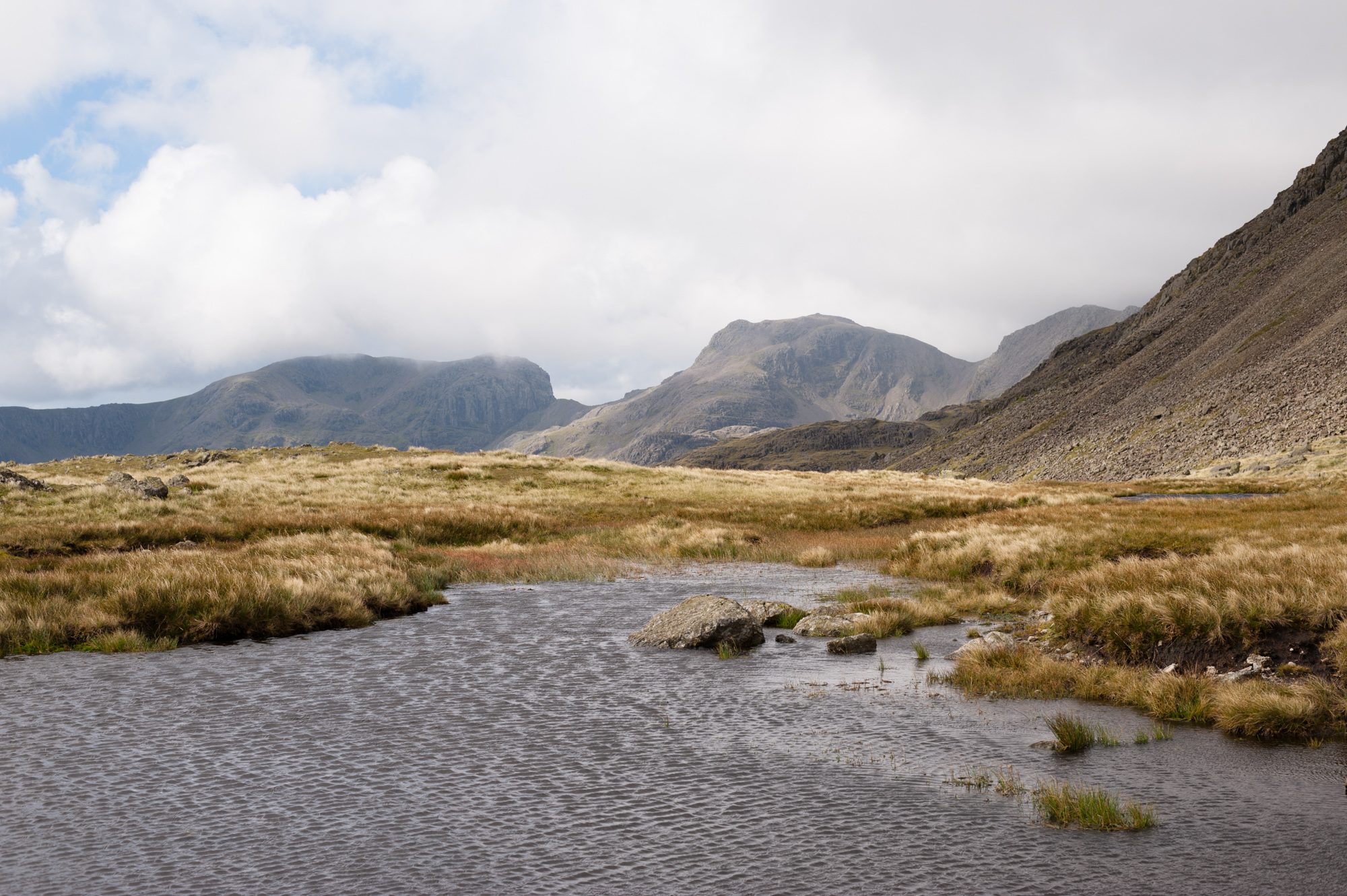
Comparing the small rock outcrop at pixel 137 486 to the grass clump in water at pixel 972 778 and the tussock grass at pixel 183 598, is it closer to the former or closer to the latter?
the tussock grass at pixel 183 598

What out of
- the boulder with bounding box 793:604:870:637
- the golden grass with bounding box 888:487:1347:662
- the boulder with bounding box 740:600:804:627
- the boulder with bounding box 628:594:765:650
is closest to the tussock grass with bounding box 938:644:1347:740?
the golden grass with bounding box 888:487:1347:662

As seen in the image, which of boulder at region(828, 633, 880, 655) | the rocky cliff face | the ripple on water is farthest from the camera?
the rocky cliff face

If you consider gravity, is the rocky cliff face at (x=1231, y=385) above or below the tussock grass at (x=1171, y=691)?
above

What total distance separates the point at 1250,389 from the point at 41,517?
157195mm

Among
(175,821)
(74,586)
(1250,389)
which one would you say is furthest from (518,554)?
(1250,389)

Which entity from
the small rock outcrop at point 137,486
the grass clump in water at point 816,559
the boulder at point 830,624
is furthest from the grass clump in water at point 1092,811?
the small rock outcrop at point 137,486

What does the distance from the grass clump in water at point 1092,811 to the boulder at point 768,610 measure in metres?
12.5

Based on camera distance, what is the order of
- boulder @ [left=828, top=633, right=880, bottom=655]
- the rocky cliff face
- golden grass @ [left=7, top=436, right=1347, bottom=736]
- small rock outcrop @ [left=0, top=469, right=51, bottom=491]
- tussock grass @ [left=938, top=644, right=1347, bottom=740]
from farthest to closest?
the rocky cliff face < small rock outcrop @ [left=0, top=469, right=51, bottom=491] < boulder @ [left=828, top=633, right=880, bottom=655] < golden grass @ [left=7, top=436, right=1347, bottom=736] < tussock grass @ [left=938, top=644, right=1347, bottom=740]

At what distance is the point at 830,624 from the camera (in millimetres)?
20922

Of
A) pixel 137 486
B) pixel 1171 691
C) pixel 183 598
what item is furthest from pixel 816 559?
pixel 137 486

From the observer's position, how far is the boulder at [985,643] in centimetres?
1741

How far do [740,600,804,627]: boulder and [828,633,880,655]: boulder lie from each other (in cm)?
339

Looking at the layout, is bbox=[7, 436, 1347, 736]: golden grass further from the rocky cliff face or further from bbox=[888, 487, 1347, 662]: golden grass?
→ the rocky cliff face

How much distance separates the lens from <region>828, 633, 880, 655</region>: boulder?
18562mm
